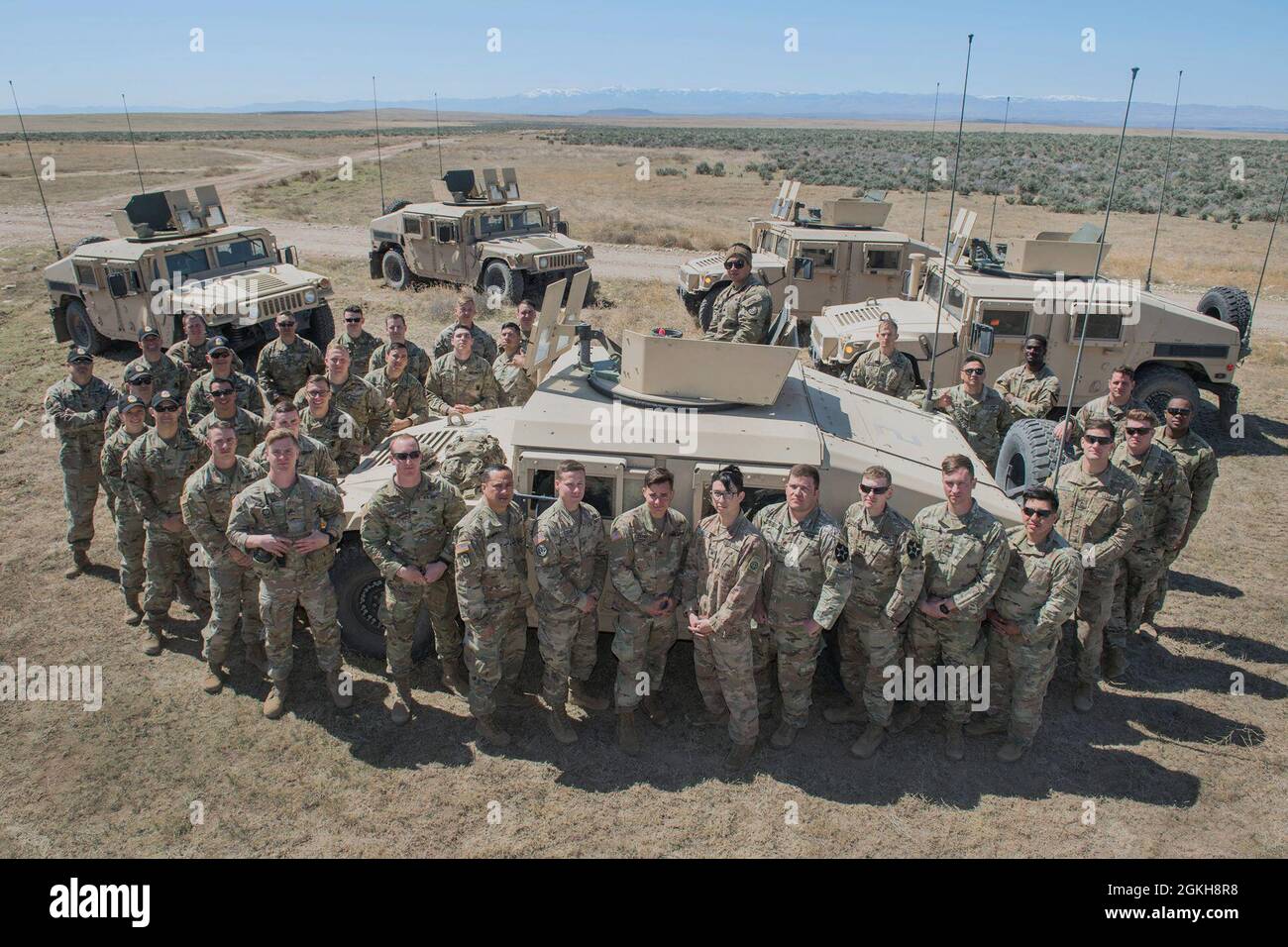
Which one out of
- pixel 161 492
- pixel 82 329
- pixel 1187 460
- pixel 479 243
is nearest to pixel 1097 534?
pixel 1187 460

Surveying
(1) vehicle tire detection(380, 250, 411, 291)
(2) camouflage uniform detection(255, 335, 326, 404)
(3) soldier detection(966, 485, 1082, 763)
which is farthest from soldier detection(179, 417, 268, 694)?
(1) vehicle tire detection(380, 250, 411, 291)


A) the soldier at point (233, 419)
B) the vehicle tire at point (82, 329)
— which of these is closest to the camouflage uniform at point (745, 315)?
the soldier at point (233, 419)

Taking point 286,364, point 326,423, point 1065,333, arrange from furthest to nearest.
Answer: point 1065,333 → point 286,364 → point 326,423

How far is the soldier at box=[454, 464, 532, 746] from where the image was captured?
5238mm

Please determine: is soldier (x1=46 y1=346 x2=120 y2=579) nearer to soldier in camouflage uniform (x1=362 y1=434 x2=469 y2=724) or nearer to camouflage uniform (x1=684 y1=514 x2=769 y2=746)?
soldier in camouflage uniform (x1=362 y1=434 x2=469 y2=724)

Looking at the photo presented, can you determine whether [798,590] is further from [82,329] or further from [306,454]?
[82,329]

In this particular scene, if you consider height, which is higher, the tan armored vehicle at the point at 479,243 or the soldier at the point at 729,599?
the tan armored vehicle at the point at 479,243

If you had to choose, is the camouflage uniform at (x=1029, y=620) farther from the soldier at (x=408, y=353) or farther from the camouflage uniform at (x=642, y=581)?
the soldier at (x=408, y=353)

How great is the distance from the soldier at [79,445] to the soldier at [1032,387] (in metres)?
7.72

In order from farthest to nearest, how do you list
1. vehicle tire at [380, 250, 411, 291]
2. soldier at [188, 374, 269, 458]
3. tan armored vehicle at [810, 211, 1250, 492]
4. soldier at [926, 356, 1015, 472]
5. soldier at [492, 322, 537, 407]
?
vehicle tire at [380, 250, 411, 291] → tan armored vehicle at [810, 211, 1250, 492] → soldier at [492, 322, 537, 407] → soldier at [926, 356, 1015, 472] → soldier at [188, 374, 269, 458]

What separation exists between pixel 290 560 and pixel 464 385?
3054mm

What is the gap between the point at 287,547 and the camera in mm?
5434

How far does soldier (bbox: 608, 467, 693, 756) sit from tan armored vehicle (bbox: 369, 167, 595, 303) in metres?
11.6

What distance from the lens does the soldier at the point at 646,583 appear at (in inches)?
204
